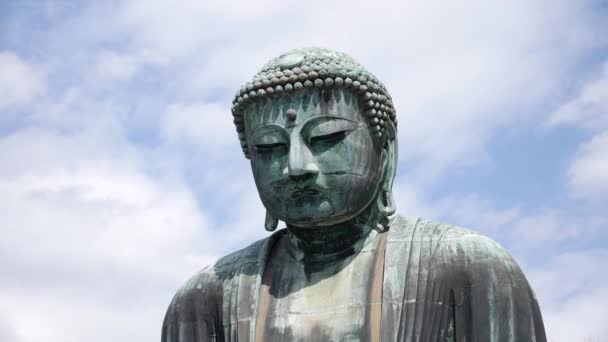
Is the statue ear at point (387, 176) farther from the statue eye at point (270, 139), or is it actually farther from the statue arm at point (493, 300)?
the statue eye at point (270, 139)

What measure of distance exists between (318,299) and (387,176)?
4.81 ft

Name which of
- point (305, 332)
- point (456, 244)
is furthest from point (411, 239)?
point (305, 332)

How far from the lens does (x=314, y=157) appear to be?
13.3m

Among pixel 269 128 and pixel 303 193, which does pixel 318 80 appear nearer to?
pixel 269 128

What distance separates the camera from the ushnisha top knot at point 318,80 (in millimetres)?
13422

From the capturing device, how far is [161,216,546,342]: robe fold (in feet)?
42.1

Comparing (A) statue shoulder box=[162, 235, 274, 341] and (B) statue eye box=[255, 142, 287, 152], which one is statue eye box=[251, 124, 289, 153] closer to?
(B) statue eye box=[255, 142, 287, 152]

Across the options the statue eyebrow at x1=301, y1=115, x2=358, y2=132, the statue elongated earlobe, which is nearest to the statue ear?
the statue eyebrow at x1=301, y1=115, x2=358, y2=132

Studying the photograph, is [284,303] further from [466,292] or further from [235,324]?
[466,292]

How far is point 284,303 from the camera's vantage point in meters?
13.5

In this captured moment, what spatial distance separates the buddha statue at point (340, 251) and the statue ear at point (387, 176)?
0.04 feet

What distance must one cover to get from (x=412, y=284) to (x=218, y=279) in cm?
221

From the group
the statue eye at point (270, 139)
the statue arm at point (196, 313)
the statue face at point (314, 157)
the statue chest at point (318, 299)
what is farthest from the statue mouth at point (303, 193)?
the statue arm at point (196, 313)

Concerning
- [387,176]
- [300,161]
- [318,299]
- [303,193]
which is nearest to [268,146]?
[300,161]
